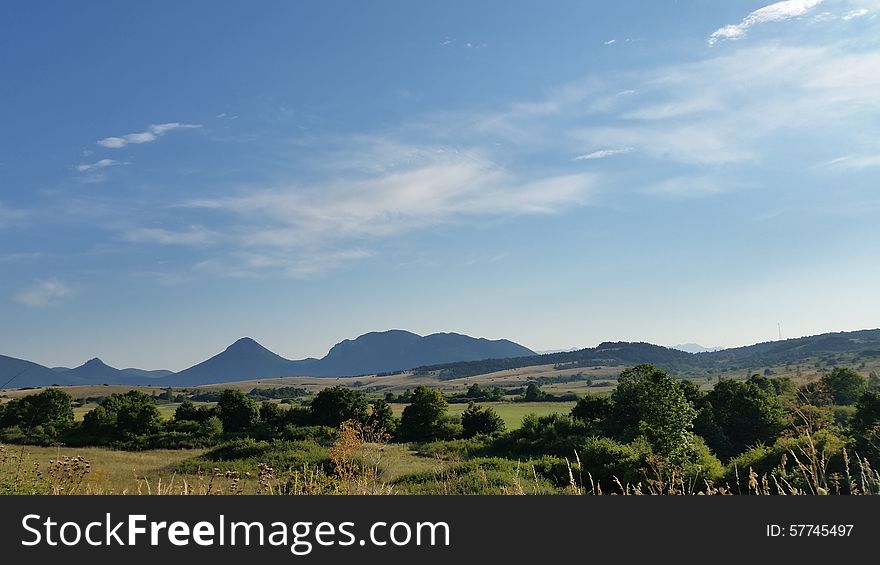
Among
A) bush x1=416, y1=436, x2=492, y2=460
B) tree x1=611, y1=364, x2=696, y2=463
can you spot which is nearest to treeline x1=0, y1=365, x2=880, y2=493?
tree x1=611, y1=364, x2=696, y2=463

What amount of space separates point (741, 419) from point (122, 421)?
62.8 m

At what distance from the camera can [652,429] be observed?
37562 mm

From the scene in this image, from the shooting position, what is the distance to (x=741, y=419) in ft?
180

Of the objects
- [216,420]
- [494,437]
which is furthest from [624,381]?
[216,420]

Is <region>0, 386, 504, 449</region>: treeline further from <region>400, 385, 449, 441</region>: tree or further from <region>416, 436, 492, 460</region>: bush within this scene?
<region>416, 436, 492, 460</region>: bush

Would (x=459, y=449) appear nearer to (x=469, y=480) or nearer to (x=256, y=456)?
(x=256, y=456)

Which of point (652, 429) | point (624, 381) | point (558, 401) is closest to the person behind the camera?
point (652, 429)

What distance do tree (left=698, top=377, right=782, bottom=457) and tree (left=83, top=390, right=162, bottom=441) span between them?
56424 millimetres

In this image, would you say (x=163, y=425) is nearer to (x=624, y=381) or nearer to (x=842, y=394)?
(x=624, y=381)

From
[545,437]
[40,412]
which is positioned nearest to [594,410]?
[545,437]

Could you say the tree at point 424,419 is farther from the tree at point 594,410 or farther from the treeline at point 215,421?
the tree at point 594,410

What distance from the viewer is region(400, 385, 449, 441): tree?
68.2 metres

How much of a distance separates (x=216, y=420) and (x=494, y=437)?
31616 millimetres

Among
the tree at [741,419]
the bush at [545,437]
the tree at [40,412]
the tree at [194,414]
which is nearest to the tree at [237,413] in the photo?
the tree at [194,414]
